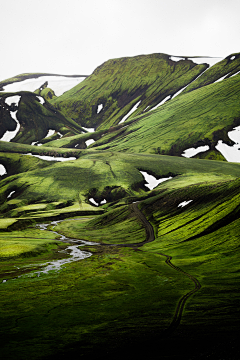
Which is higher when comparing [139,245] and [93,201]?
[93,201]

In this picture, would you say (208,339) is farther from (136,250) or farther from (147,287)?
(136,250)

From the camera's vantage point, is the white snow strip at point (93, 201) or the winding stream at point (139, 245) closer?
the winding stream at point (139, 245)

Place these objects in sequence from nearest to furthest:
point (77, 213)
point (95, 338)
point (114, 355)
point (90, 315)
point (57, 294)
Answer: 1. point (114, 355)
2. point (95, 338)
3. point (90, 315)
4. point (57, 294)
5. point (77, 213)

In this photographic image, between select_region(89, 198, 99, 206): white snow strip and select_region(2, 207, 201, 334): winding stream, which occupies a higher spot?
select_region(89, 198, 99, 206): white snow strip

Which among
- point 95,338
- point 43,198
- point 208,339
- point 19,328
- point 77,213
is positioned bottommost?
point 208,339

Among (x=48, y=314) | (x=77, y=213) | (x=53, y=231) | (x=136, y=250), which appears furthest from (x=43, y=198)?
(x=48, y=314)

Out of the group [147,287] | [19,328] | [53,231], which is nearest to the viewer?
[19,328]

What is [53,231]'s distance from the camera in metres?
111

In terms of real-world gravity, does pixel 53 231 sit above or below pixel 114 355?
above

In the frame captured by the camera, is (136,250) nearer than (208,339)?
No

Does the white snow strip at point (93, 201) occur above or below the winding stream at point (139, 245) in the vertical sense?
above

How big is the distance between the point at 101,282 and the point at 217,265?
19845 millimetres

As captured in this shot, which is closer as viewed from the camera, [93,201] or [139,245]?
[139,245]

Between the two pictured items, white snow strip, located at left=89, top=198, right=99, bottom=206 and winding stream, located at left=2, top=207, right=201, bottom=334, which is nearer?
winding stream, located at left=2, top=207, right=201, bottom=334
